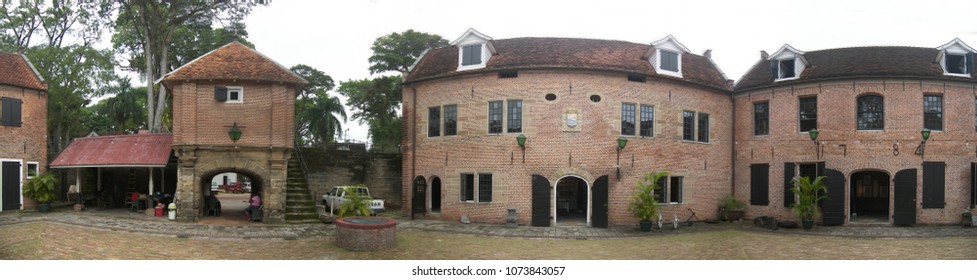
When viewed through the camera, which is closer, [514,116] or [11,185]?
[514,116]

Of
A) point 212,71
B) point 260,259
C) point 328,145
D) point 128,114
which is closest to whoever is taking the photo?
point 260,259

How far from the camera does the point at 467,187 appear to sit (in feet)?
44.5

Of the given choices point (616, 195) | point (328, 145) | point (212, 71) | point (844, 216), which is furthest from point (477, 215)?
point (844, 216)

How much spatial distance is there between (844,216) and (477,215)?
8.92m

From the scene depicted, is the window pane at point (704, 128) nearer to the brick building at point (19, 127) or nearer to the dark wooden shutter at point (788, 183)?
the dark wooden shutter at point (788, 183)

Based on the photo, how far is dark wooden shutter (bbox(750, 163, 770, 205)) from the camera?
47.4ft

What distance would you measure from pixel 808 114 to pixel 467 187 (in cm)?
883

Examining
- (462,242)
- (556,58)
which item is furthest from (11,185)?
(556,58)

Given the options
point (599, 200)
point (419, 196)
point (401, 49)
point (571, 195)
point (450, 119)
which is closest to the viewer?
point (401, 49)

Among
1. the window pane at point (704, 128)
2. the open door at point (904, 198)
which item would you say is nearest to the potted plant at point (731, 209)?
the window pane at point (704, 128)

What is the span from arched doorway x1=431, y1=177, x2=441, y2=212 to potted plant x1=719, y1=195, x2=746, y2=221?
24.4ft

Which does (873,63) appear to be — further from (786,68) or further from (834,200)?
(834,200)

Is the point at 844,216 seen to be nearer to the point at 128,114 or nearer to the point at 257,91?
the point at 257,91

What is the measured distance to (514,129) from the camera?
12898mm
